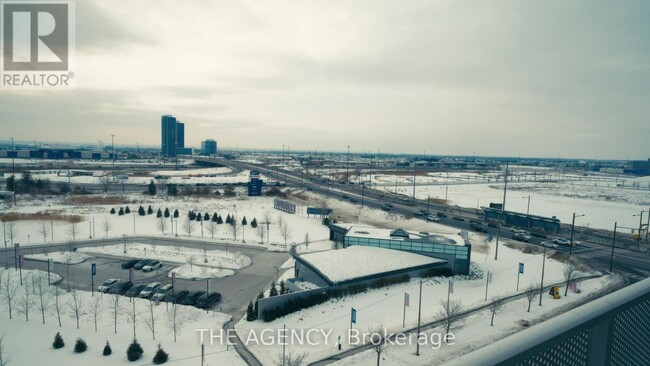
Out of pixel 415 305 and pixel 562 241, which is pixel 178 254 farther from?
pixel 562 241

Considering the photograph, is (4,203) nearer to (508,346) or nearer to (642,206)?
(508,346)

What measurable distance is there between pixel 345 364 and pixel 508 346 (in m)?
19.7

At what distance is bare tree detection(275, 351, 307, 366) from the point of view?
20.0 m

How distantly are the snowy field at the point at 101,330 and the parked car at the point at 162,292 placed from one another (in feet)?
3.06

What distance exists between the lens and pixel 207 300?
1172 inches

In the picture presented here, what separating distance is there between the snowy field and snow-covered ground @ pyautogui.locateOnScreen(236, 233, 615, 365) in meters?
3.07

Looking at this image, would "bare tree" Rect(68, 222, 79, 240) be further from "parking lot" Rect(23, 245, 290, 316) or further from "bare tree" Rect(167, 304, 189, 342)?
"bare tree" Rect(167, 304, 189, 342)

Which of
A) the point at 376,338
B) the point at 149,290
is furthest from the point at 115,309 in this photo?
the point at 376,338

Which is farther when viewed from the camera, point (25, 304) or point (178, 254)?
point (178, 254)

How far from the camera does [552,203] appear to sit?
86188mm

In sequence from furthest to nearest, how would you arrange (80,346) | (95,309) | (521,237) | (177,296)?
(521,237) < (177,296) < (95,309) < (80,346)

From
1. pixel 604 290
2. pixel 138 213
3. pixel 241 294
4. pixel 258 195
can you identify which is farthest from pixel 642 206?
pixel 138 213

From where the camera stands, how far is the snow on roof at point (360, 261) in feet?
110

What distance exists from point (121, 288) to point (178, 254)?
10.5 meters
